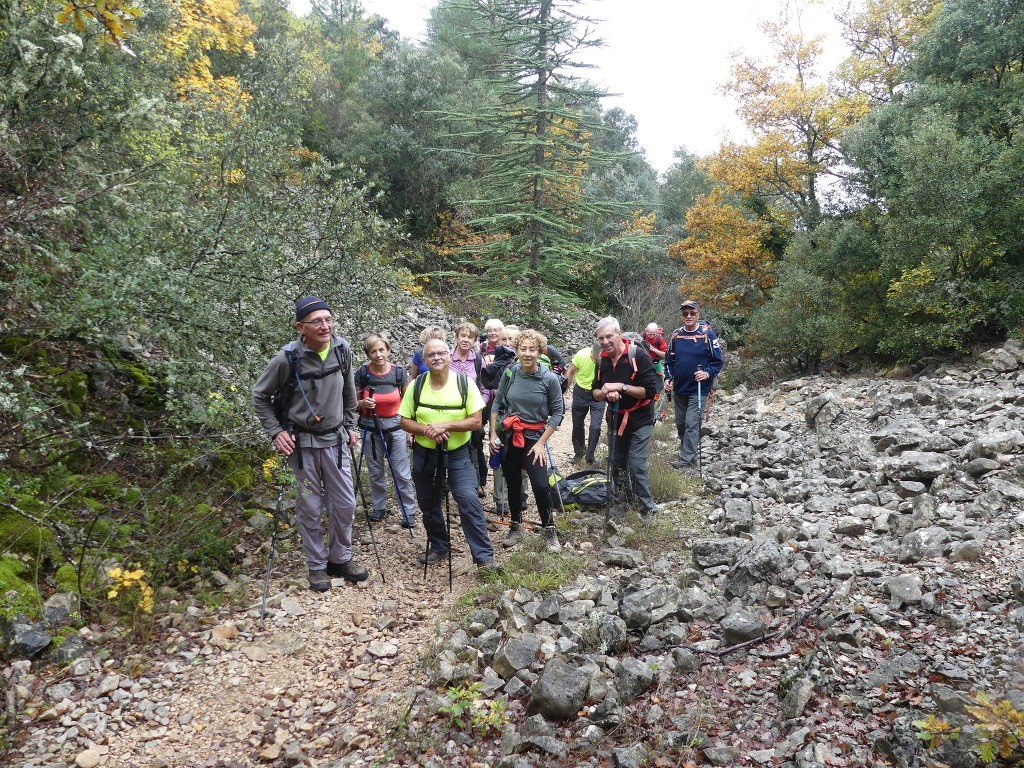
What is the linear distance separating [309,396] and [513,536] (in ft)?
8.64

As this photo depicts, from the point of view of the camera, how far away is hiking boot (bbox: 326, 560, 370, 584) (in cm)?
534

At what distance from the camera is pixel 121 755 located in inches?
133

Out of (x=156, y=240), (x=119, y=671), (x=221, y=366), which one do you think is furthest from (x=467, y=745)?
(x=156, y=240)

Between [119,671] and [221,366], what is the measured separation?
2.95 m

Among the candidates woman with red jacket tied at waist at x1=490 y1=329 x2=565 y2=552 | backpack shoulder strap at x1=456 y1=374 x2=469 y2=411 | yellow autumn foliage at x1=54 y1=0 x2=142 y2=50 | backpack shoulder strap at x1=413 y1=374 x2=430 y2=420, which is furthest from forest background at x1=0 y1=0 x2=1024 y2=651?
woman with red jacket tied at waist at x1=490 y1=329 x2=565 y2=552

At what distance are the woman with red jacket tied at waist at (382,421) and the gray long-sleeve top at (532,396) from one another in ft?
3.89

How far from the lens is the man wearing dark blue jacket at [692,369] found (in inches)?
342

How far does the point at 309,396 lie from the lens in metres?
4.87

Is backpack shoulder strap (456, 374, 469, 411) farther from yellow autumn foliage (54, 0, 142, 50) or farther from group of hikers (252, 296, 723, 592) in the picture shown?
yellow autumn foliage (54, 0, 142, 50)

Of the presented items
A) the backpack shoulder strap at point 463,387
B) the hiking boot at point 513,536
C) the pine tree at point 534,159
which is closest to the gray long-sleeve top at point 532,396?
the backpack shoulder strap at point 463,387

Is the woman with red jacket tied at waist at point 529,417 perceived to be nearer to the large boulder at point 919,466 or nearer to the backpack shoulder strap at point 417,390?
the backpack shoulder strap at point 417,390

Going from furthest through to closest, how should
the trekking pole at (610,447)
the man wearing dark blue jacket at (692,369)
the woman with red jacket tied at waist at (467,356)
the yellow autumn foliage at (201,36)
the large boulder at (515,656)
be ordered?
1. the yellow autumn foliage at (201,36)
2. the man wearing dark blue jacket at (692,369)
3. the woman with red jacket tied at waist at (467,356)
4. the trekking pole at (610,447)
5. the large boulder at (515,656)

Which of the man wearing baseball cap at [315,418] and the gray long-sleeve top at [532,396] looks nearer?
the man wearing baseball cap at [315,418]

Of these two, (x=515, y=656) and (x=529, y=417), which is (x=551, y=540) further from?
(x=515, y=656)
